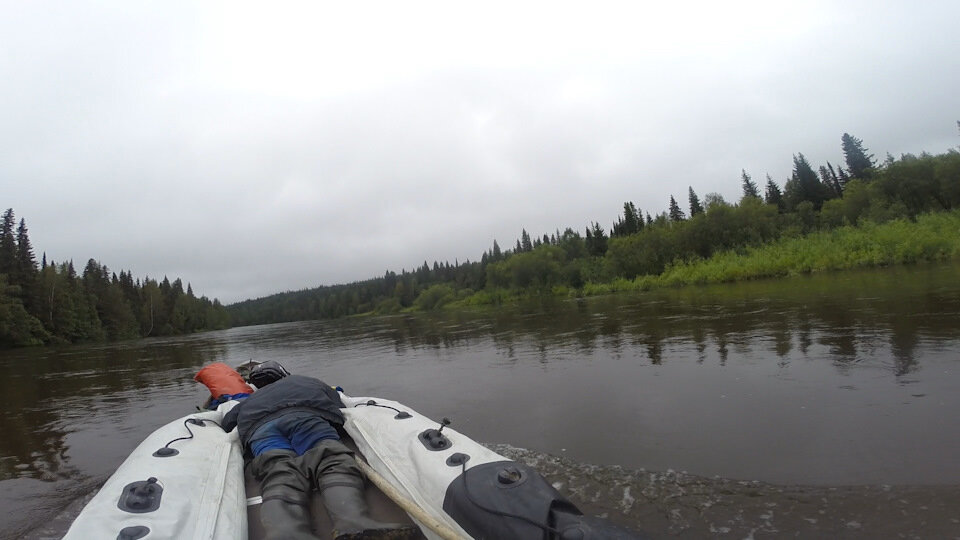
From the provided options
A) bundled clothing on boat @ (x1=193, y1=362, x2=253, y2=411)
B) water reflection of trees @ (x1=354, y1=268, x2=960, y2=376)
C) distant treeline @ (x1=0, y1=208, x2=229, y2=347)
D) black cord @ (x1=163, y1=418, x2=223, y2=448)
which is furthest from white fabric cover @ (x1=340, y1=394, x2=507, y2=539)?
distant treeline @ (x1=0, y1=208, x2=229, y2=347)

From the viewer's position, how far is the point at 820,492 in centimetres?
351

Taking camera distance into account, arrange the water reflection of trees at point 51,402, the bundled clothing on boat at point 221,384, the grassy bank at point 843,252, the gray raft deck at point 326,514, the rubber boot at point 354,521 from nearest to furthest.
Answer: the rubber boot at point 354,521, the gray raft deck at point 326,514, the water reflection of trees at point 51,402, the bundled clothing on boat at point 221,384, the grassy bank at point 843,252

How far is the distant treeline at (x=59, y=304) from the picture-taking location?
4275 cm

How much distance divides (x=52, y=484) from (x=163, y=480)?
338 cm

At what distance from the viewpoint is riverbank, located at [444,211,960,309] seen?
91.0ft

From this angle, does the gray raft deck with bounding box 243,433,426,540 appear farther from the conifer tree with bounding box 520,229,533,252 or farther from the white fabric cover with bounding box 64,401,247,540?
the conifer tree with bounding box 520,229,533,252

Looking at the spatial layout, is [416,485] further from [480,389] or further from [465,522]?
[480,389]

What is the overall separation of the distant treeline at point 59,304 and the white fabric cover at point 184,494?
52.4 m

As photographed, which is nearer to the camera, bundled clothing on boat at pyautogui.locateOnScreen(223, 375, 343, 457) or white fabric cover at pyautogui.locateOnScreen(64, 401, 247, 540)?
white fabric cover at pyautogui.locateOnScreen(64, 401, 247, 540)

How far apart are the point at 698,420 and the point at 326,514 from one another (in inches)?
172

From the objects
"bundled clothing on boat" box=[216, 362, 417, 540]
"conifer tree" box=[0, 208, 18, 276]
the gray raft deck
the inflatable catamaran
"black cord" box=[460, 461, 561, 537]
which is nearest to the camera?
"black cord" box=[460, 461, 561, 537]

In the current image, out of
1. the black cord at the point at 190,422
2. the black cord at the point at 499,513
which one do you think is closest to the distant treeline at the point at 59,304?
the black cord at the point at 190,422

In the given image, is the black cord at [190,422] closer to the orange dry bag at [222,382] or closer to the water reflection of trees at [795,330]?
the orange dry bag at [222,382]

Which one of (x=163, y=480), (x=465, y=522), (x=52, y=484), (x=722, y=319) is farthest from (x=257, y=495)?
(x=722, y=319)
